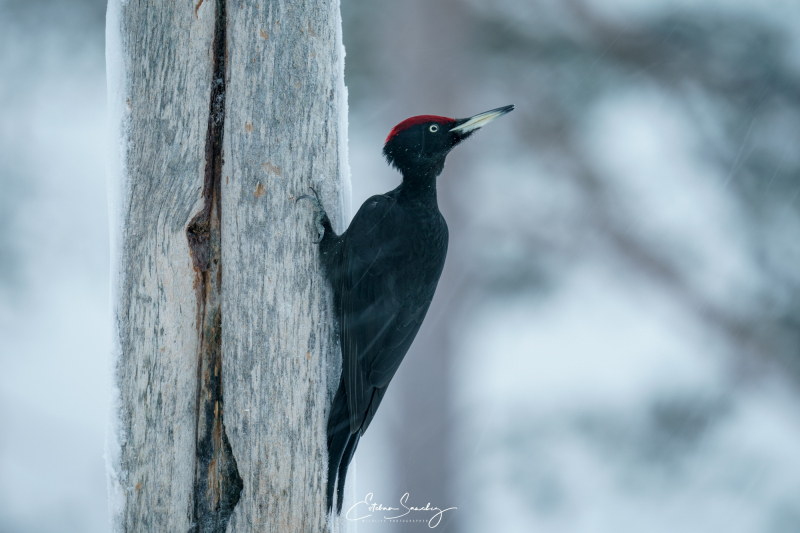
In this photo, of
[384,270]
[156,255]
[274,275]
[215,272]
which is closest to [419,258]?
[384,270]

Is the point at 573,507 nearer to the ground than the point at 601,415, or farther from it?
nearer to the ground

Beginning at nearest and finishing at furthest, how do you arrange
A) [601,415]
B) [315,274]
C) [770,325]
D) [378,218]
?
[315,274] < [378,218] < [770,325] < [601,415]

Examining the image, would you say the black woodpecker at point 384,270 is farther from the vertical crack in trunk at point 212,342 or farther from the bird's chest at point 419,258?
the vertical crack in trunk at point 212,342

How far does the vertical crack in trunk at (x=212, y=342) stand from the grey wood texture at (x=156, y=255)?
0.05 m

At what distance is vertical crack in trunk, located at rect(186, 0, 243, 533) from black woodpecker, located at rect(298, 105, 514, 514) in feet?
1.07

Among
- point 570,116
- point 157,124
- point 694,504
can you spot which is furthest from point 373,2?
point 694,504

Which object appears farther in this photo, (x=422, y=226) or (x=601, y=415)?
(x=601, y=415)

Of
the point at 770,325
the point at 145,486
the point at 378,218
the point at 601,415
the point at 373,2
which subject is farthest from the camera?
the point at 373,2

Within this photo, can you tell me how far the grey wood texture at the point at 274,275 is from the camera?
1.72 meters

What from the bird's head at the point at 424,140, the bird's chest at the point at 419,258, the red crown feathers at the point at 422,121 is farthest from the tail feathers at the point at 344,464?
the red crown feathers at the point at 422,121

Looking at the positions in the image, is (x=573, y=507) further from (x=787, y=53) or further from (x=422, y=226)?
(x=787, y=53)

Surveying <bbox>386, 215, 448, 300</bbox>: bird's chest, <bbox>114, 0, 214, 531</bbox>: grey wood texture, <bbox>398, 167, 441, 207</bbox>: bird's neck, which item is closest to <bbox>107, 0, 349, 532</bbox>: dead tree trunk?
<bbox>114, 0, 214, 531</bbox>: grey wood texture

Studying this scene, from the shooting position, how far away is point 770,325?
4680mm

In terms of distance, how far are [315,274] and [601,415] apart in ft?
13.2
